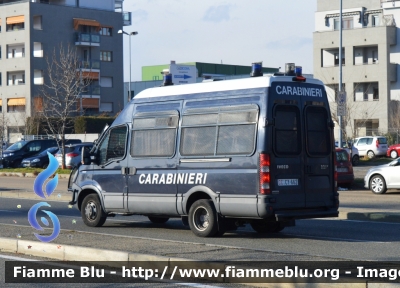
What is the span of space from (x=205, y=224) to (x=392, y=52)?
53856 millimetres

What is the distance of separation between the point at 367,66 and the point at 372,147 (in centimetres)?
1553

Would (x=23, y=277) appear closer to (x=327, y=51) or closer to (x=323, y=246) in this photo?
(x=323, y=246)

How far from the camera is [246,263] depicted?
9570 mm

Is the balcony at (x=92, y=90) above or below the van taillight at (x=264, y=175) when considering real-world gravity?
above

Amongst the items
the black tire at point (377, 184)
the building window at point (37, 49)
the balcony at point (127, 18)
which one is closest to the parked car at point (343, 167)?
the black tire at point (377, 184)

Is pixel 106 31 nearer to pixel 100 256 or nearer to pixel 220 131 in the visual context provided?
pixel 220 131

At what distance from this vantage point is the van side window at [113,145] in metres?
15.2

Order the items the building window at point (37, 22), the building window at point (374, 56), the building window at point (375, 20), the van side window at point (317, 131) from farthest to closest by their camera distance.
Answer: the building window at point (37, 22), the building window at point (375, 20), the building window at point (374, 56), the van side window at point (317, 131)

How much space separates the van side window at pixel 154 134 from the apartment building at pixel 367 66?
1890 inches

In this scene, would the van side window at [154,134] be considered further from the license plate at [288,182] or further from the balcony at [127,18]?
the balcony at [127,18]

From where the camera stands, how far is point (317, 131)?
45.1ft

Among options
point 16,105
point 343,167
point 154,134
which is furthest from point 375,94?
point 154,134

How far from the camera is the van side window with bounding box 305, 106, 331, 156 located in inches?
534

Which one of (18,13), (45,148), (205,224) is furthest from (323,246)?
(18,13)
